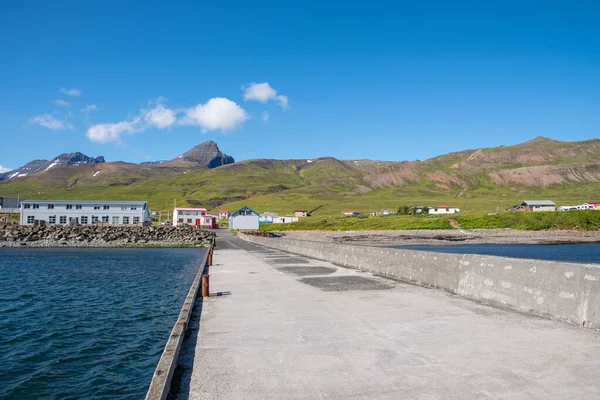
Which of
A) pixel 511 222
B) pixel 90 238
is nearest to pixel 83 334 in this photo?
pixel 90 238

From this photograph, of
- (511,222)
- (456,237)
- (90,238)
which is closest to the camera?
(90,238)

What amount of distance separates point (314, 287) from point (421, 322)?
21.3 feet

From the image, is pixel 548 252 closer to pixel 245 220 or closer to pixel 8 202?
pixel 245 220

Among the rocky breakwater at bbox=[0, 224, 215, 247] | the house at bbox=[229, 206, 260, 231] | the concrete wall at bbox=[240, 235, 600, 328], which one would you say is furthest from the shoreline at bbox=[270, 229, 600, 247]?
the concrete wall at bbox=[240, 235, 600, 328]

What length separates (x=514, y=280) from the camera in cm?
1094

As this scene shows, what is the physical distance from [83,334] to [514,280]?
1349cm

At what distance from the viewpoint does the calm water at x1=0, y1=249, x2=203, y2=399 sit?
407 inches

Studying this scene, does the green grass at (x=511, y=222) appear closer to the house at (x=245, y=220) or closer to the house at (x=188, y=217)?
the house at (x=245, y=220)

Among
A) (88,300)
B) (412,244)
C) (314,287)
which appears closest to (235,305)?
(314,287)

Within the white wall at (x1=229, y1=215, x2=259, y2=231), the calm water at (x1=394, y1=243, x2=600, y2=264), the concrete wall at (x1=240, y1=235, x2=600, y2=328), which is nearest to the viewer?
the concrete wall at (x1=240, y1=235, x2=600, y2=328)

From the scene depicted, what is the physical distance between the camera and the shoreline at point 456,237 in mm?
81256

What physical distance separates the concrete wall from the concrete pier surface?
433 millimetres

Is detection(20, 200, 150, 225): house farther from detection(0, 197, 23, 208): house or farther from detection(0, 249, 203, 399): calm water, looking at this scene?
detection(0, 249, 203, 399): calm water

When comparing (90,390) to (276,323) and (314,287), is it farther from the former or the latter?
(314,287)
